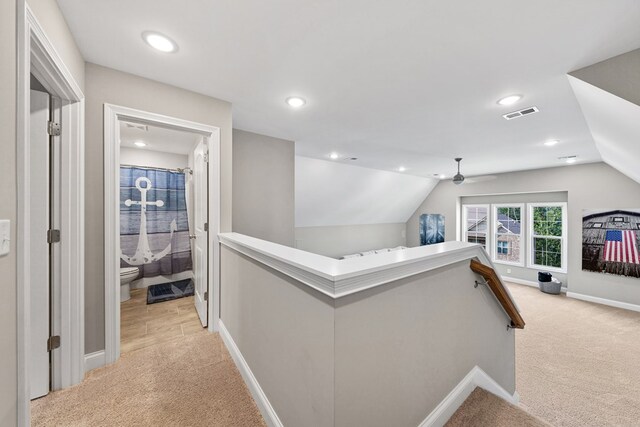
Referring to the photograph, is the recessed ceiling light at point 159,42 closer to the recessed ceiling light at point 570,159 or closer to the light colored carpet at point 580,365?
the light colored carpet at point 580,365

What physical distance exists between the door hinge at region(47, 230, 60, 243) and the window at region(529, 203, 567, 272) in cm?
765

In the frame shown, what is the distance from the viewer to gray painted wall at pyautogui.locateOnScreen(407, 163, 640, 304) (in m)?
4.17

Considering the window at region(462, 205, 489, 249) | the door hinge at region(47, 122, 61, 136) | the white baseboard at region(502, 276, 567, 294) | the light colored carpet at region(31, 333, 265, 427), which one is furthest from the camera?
the window at region(462, 205, 489, 249)

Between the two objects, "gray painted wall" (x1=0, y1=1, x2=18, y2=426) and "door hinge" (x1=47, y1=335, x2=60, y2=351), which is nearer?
"gray painted wall" (x1=0, y1=1, x2=18, y2=426)

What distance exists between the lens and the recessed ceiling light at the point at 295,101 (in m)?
2.27

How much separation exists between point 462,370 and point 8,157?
2469mm

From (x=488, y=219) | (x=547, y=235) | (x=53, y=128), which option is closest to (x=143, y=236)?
(x=53, y=128)

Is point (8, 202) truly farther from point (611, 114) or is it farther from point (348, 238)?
point (348, 238)

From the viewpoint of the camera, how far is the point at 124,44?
1567mm

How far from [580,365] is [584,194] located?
348 centimetres

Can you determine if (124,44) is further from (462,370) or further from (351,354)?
(462,370)

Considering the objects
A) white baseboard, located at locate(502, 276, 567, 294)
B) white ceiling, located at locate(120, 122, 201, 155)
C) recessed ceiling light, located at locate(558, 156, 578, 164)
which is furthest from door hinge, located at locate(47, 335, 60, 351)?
white baseboard, located at locate(502, 276, 567, 294)

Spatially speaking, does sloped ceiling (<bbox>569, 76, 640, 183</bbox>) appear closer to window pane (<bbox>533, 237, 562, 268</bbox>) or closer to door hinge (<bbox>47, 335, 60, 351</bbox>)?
window pane (<bbox>533, 237, 562, 268</bbox>)

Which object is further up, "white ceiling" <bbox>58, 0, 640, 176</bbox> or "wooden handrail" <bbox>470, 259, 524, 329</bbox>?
"white ceiling" <bbox>58, 0, 640, 176</bbox>
